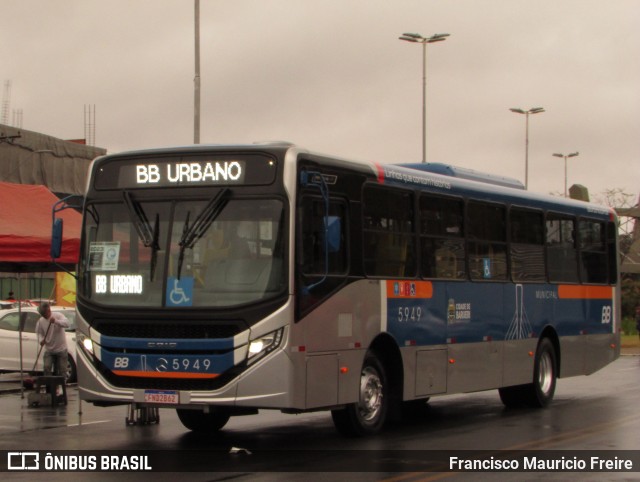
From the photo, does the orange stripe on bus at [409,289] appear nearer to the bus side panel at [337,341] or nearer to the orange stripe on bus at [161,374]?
the bus side panel at [337,341]

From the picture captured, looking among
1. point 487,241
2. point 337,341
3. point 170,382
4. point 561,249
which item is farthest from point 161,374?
point 561,249

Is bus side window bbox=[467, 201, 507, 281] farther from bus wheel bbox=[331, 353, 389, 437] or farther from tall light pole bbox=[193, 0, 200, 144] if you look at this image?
tall light pole bbox=[193, 0, 200, 144]

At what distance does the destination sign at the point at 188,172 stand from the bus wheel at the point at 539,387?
7438 millimetres

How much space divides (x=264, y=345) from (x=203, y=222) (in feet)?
4.81

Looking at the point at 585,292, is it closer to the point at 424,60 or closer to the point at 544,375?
the point at 544,375

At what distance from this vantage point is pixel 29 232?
18.0m

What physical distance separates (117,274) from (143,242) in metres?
0.46

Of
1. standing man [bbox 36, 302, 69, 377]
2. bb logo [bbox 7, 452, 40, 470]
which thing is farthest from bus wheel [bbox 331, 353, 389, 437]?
standing man [bbox 36, 302, 69, 377]

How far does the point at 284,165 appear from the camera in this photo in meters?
12.4

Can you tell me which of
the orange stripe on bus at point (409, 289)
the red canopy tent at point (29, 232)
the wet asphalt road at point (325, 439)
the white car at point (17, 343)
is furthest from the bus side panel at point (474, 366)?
the white car at point (17, 343)

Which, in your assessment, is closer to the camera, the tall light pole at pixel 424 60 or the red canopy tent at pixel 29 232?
the red canopy tent at pixel 29 232

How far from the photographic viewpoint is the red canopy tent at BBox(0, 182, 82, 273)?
58.2 ft

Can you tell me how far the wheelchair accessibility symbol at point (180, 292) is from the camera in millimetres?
12258

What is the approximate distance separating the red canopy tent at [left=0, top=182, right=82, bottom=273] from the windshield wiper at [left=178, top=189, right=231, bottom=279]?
5981mm
